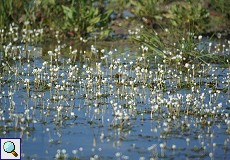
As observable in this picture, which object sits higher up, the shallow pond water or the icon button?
the shallow pond water

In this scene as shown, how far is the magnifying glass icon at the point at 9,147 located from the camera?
23.5 ft

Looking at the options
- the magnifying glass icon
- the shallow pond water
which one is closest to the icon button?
the magnifying glass icon

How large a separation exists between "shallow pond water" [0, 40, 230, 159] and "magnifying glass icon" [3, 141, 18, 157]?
0.50 feet

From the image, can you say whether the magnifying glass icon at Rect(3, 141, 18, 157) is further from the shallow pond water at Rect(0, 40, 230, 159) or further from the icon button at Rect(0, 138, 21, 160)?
the shallow pond water at Rect(0, 40, 230, 159)

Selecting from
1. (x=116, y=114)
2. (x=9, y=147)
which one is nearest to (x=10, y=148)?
(x=9, y=147)

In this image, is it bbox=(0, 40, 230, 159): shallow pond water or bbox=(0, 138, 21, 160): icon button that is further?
bbox=(0, 40, 230, 159): shallow pond water

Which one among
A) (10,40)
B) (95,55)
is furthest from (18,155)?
(10,40)

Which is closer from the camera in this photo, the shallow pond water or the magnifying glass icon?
the magnifying glass icon

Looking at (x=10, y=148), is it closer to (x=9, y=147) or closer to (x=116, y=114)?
(x=9, y=147)

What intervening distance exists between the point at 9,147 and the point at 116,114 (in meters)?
1.61

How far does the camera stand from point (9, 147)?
7273mm

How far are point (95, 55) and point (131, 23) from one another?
10.9 ft

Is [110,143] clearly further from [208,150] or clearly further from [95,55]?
[95,55]

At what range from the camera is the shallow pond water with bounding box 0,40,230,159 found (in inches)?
292
